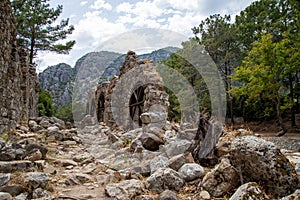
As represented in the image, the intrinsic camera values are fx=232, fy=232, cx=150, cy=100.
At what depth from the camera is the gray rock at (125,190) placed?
2783 mm

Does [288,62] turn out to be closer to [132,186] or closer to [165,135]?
[165,135]

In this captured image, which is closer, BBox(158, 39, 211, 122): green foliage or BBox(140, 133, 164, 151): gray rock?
BBox(140, 133, 164, 151): gray rock

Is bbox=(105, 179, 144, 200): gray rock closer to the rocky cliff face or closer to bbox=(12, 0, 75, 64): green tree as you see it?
bbox=(12, 0, 75, 64): green tree

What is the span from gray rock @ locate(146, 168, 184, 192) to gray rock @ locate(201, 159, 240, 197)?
31 cm

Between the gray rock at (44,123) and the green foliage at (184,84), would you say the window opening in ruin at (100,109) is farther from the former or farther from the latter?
the gray rock at (44,123)

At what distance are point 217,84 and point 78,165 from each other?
15123 mm

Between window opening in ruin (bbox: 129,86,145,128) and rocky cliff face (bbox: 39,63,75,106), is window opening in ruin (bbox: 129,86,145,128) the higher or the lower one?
the lower one

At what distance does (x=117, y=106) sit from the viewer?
11172 mm

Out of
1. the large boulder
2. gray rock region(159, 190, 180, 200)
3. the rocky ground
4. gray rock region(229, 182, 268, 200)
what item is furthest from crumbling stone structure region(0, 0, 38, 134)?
gray rock region(229, 182, 268, 200)

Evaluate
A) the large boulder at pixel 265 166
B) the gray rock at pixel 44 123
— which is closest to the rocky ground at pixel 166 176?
the large boulder at pixel 265 166

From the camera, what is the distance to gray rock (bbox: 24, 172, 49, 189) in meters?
2.79

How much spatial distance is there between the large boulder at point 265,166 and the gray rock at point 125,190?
1.22 m

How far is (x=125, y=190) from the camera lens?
9.43 ft

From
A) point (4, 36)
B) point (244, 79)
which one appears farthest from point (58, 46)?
point (244, 79)
